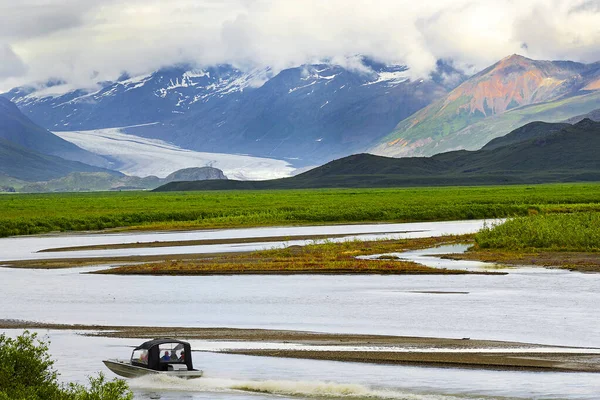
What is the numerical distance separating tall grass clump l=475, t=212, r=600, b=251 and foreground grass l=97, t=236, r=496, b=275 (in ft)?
21.4

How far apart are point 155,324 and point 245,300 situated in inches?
265

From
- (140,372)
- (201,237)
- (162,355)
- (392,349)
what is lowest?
(392,349)

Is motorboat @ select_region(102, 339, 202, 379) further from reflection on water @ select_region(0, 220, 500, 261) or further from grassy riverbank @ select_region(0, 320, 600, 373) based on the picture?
reflection on water @ select_region(0, 220, 500, 261)

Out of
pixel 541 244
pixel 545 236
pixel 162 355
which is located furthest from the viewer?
pixel 545 236

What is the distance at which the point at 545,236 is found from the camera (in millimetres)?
60562

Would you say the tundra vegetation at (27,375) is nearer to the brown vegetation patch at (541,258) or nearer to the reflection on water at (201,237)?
the brown vegetation patch at (541,258)

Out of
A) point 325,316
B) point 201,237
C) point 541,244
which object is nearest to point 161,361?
point 325,316

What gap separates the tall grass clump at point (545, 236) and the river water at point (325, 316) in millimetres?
9913

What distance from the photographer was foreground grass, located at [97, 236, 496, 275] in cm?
5047

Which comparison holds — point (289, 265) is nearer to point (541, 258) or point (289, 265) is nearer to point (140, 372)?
point (541, 258)

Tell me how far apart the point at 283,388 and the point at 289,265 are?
94.6 feet

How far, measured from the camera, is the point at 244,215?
107m

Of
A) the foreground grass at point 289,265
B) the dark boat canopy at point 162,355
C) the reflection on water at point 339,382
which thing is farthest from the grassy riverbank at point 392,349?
the foreground grass at point 289,265

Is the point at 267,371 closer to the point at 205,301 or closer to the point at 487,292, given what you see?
the point at 205,301
